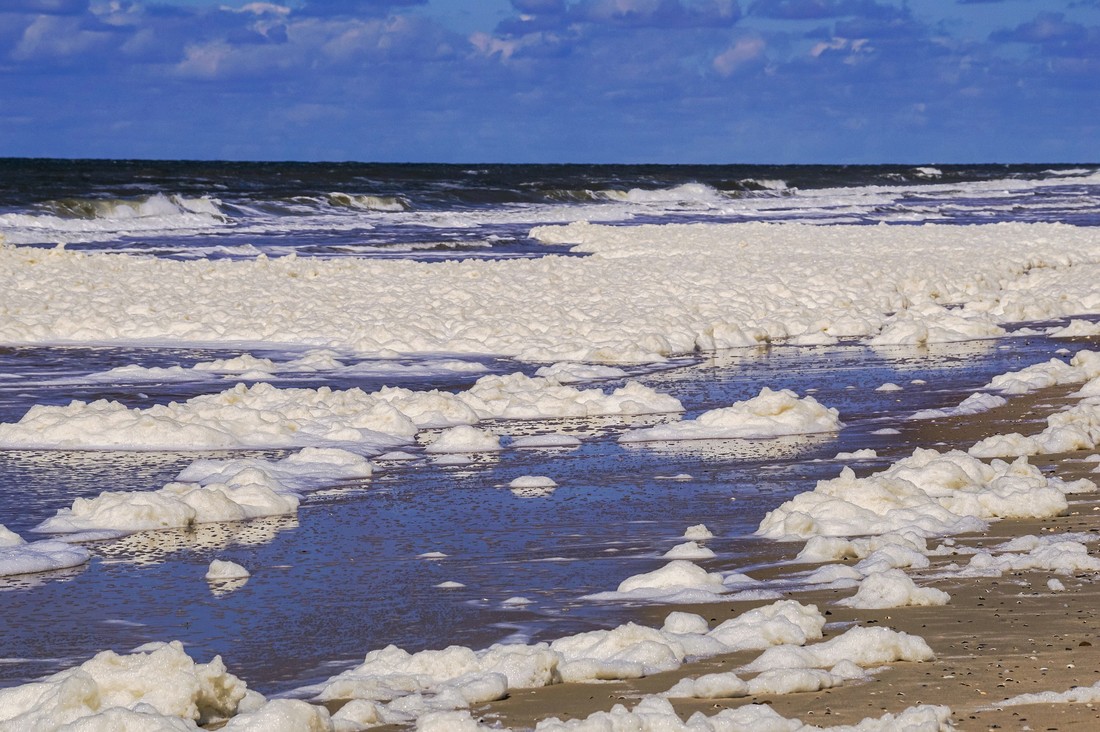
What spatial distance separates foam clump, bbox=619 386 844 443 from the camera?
31.0ft

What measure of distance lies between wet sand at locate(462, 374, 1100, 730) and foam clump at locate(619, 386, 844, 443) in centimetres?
340

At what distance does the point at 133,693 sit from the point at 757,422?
6.10m

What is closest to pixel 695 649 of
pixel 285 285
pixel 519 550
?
pixel 519 550

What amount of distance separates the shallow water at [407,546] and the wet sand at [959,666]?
27.6 inches

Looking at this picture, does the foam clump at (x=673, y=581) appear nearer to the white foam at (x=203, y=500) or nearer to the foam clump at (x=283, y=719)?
the foam clump at (x=283, y=719)

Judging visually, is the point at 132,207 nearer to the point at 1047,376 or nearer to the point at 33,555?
the point at 1047,376

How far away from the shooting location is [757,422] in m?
9.53

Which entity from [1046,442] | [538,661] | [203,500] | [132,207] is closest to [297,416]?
[203,500]

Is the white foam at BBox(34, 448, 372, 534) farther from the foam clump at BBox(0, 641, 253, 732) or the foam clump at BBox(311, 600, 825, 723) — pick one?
the foam clump at BBox(0, 641, 253, 732)

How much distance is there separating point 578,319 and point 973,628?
11.0 metres

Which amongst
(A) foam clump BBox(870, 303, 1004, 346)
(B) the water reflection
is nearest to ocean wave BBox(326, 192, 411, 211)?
(A) foam clump BBox(870, 303, 1004, 346)

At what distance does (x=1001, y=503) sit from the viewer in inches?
264

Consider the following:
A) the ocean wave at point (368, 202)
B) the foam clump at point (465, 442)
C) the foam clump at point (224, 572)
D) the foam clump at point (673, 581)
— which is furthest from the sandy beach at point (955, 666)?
the ocean wave at point (368, 202)

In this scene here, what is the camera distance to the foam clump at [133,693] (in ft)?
12.7
